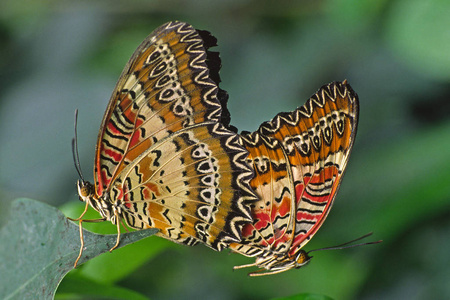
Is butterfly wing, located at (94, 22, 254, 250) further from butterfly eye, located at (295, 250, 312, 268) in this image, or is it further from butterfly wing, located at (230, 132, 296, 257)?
butterfly eye, located at (295, 250, 312, 268)

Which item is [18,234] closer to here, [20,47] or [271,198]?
[271,198]

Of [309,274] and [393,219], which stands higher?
[393,219]

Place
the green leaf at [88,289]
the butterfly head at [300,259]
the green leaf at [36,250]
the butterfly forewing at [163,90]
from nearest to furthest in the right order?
the green leaf at [36,250] → the green leaf at [88,289] → the butterfly forewing at [163,90] → the butterfly head at [300,259]

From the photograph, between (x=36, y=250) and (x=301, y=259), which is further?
(x=301, y=259)

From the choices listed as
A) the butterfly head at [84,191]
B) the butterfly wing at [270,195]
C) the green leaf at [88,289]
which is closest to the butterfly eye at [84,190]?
the butterfly head at [84,191]

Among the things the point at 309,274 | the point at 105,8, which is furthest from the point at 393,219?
the point at 105,8

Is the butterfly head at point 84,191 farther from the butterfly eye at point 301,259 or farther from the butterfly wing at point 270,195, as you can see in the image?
the butterfly eye at point 301,259

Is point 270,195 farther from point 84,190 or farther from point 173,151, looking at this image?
point 84,190

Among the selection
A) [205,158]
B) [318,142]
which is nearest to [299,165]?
[318,142]
